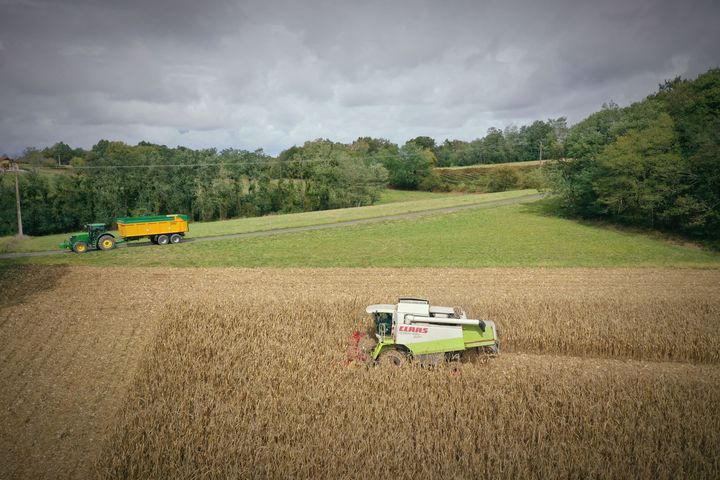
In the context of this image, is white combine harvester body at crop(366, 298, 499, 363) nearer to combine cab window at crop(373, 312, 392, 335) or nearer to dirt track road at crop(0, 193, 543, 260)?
combine cab window at crop(373, 312, 392, 335)

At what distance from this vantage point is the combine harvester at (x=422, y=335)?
11781 millimetres

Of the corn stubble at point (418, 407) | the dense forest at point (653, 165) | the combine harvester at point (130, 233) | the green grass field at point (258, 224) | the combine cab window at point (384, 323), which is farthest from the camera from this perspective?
the green grass field at point (258, 224)

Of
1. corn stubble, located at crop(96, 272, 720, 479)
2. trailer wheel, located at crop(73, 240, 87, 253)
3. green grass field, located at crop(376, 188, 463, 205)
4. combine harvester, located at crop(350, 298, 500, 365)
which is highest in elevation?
green grass field, located at crop(376, 188, 463, 205)

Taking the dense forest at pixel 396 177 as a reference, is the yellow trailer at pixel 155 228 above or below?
below

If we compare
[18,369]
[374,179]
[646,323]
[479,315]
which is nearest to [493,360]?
[479,315]

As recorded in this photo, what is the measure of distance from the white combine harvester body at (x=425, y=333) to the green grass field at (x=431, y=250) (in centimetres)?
1685

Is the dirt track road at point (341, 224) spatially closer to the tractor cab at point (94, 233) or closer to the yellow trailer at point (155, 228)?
the yellow trailer at point (155, 228)

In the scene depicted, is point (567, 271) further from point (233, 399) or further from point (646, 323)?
point (233, 399)

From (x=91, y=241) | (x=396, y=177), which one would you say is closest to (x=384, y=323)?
(x=91, y=241)

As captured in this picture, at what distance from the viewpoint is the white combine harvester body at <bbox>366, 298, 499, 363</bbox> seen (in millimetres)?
11773

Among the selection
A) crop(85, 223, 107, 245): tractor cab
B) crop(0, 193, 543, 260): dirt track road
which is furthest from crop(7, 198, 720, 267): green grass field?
crop(0, 193, 543, 260): dirt track road

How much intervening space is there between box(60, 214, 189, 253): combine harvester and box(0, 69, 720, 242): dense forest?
113 ft

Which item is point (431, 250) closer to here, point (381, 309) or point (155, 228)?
point (381, 309)

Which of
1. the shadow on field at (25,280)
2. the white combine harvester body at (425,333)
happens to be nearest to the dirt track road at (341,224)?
the shadow on field at (25,280)
